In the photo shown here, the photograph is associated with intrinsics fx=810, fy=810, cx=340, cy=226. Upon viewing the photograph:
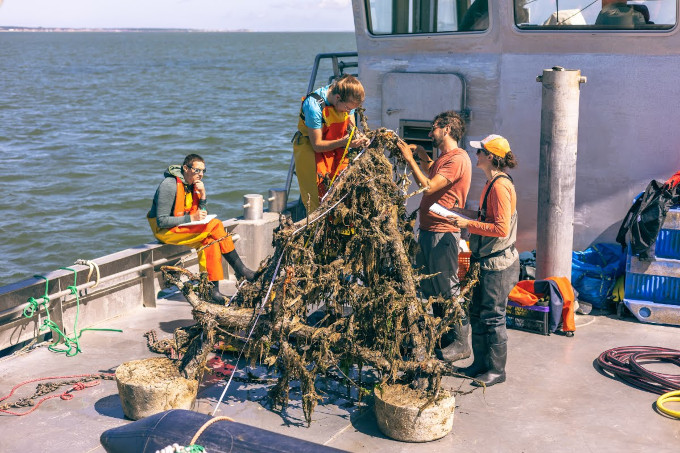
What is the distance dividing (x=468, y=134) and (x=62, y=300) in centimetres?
436

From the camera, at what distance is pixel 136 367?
575 cm

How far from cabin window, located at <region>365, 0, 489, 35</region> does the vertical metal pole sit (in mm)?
1391

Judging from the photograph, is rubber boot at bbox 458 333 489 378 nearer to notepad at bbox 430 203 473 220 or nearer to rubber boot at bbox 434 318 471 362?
rubber boot at bbox 434 318 471 362

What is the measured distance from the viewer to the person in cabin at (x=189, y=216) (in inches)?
294

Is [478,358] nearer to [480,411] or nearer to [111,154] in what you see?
[480,411]

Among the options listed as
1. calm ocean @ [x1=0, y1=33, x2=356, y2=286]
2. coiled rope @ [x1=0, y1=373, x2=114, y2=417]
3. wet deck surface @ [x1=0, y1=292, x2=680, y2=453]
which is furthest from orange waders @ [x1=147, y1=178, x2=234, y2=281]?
calm ocean @ [x1=0, y1=33, x2=356, y2=286]

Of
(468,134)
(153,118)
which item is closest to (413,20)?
(468,134)

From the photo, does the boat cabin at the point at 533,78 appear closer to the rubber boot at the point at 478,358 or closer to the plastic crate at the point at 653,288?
the plastic crate at the point at 653,288

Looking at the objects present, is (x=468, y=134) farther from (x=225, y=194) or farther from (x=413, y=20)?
(x=225, y=194)

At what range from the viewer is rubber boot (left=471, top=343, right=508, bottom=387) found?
6039 millimetres

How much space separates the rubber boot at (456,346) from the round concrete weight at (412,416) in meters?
1.22

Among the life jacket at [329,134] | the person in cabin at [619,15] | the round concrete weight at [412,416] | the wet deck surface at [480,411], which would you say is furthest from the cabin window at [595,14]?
the round concrete weight at [412,416]

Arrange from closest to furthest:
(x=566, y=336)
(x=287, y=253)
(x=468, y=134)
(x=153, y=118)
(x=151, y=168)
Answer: (x=287, y=253) → (x=566, y=336) → (x=468, y=134) → (x=151, y=168) → (x=153, y=118)

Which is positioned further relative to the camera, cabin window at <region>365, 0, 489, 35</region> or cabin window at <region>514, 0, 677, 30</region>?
cabin window at <region>365, 0, 489, 35</region>
